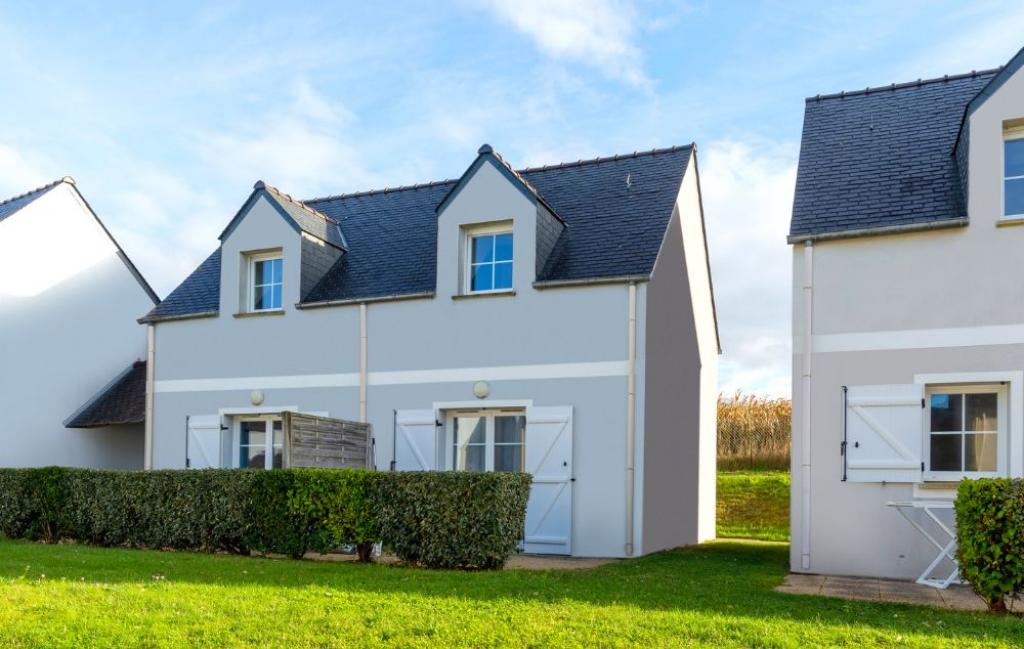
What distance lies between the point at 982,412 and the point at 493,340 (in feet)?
21.4

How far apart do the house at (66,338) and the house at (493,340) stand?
10.4ft

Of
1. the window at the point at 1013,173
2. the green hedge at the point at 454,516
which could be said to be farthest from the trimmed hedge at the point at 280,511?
the window at the point at 1013,173

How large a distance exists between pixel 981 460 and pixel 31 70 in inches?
472

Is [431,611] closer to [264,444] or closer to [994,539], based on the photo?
[994,539]

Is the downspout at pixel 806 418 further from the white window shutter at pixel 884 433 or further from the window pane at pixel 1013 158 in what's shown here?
the window pane at pixel 1013 158

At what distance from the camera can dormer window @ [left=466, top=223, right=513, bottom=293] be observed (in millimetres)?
13867

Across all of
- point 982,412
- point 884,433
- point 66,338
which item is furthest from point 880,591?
point 66,338

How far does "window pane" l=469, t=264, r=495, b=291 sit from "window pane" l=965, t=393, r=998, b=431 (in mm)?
6785

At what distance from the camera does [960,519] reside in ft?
25.6

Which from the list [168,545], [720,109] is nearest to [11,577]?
[168,545]

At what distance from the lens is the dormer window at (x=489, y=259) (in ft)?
45.5

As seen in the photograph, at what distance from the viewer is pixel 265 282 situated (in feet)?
52.4

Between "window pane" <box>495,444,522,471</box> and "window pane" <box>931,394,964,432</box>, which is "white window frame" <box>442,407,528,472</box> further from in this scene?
"window pane" <box>931,394,964,432</box>

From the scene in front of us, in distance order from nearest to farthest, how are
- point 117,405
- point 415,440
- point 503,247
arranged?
point 415,440, point 503,247, point 117,405
